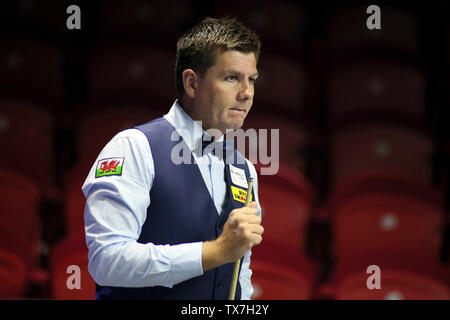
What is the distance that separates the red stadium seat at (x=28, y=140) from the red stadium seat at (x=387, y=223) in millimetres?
477

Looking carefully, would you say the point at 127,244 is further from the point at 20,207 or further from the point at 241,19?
the point at 241,19

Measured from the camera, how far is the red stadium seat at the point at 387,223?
989mm

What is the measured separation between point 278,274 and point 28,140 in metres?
0.49

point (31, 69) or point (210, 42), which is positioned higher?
point (31, 69)

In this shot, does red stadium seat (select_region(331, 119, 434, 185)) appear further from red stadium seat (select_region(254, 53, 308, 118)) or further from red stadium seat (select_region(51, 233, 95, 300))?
red stadium seat (select_region(51, 233, 95, 300))

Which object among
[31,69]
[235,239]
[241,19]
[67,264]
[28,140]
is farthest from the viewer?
[241,19]

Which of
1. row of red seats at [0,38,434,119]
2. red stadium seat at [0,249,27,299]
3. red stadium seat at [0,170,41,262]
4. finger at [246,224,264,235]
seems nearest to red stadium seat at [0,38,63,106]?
row of red seats at [0,38,434,119]

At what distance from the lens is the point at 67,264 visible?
0.87 metres

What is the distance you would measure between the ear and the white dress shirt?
0.19ft


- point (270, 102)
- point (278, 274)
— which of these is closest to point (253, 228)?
point (278, 274)

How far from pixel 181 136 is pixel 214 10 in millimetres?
1044

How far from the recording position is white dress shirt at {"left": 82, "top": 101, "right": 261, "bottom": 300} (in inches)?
16.2

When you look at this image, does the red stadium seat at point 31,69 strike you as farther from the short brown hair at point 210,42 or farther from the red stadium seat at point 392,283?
the short brown hair at point 210,42

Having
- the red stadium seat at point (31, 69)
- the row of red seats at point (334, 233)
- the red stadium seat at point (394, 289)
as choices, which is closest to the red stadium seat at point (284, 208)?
the row of red seats at point (334, 233)
